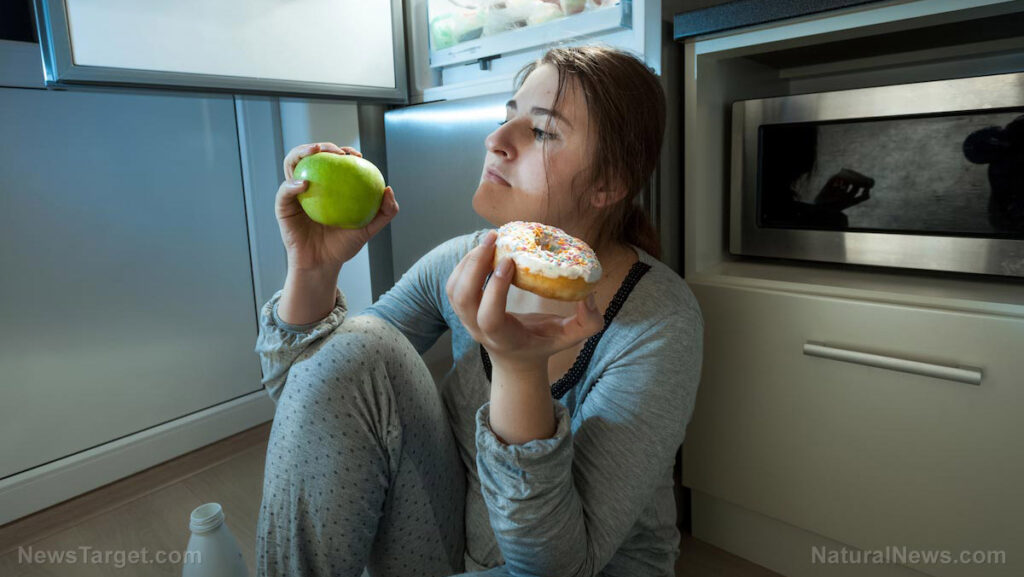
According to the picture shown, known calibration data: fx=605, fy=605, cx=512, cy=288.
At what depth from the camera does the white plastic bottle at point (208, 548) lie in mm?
940

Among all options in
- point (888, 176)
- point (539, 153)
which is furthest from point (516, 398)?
point (888, 176)

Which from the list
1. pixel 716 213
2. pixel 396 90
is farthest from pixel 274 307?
pixel 716 213

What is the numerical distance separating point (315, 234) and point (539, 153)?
0.34m

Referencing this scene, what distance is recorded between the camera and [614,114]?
2.67 ft

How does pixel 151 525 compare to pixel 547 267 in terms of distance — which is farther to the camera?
pixel 151 525

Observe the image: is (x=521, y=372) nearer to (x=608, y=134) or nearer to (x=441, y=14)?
(x=608, y=134)

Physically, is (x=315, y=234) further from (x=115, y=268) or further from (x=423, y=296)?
(x=115, y=268)

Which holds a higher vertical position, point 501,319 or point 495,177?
point 495,177

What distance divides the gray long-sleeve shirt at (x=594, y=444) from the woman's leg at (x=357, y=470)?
0.24ft

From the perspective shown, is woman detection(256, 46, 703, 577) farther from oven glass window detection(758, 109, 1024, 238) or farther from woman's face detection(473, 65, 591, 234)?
oven glass window detection(758, 109, 1024, 238)

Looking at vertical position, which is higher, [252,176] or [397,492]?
[252,176]

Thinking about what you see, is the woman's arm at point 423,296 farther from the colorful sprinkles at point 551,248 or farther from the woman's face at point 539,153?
the colorful sprinkles at point 551,248

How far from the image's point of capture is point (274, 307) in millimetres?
880

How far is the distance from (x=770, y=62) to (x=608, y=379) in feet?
3.06
